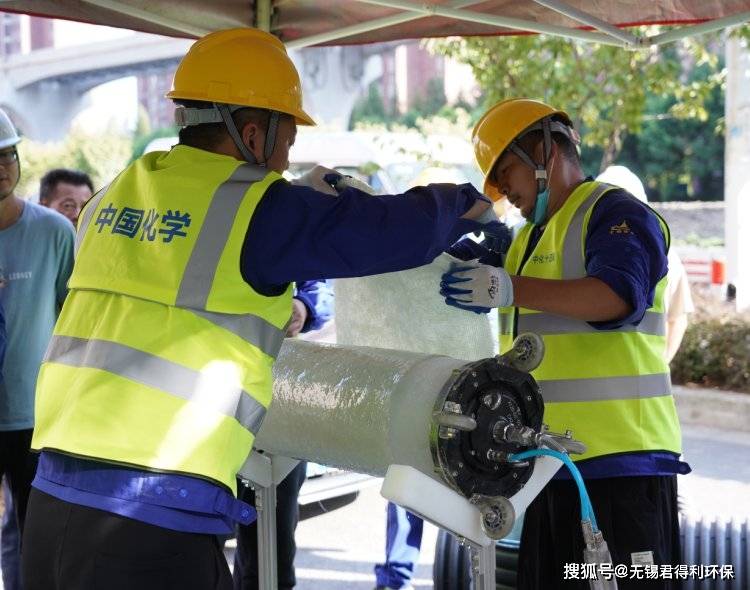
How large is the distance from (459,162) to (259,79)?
9.31 meters

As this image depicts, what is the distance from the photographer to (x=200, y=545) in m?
2.12

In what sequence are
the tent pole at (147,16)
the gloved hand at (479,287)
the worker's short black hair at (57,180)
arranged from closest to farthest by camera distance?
→ the gloved hand at (479,287) → the tent pole at (147,16) → the worker's short black hair at (57,180)

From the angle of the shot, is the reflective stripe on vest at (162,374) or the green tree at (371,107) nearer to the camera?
the reflective stripe on vest at (162,374)

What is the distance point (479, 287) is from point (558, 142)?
0.69m

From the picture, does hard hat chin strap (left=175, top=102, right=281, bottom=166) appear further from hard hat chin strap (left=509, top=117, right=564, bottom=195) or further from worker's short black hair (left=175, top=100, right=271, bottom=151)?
hard hat chin strap (left=509, top=117, right=564, bottom=195)

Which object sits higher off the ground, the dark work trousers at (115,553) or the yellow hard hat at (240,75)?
the yellow hard hat at (240,75)

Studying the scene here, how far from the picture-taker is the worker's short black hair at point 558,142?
2918 mm

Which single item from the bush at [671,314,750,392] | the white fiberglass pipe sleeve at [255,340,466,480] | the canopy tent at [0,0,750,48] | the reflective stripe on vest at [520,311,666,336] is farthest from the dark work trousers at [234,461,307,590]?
the bush at [671,314,750,392]

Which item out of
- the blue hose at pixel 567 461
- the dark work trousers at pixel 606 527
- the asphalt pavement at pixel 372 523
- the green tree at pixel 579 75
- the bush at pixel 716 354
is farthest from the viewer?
the green tree at pixel 579 75

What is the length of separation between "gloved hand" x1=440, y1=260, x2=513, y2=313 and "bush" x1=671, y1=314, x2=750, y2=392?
610cm

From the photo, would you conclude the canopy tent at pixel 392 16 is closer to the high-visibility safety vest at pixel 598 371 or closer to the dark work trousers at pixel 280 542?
A: the high-visibility safety vest at pixel 598 371

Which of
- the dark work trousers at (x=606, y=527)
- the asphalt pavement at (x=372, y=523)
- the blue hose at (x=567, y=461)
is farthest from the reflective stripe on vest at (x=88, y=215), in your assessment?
the asphalt pavement at (x=372, y=523)

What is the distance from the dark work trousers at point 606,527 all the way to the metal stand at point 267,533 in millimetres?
707

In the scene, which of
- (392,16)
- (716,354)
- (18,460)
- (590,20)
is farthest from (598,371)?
(716,354)
